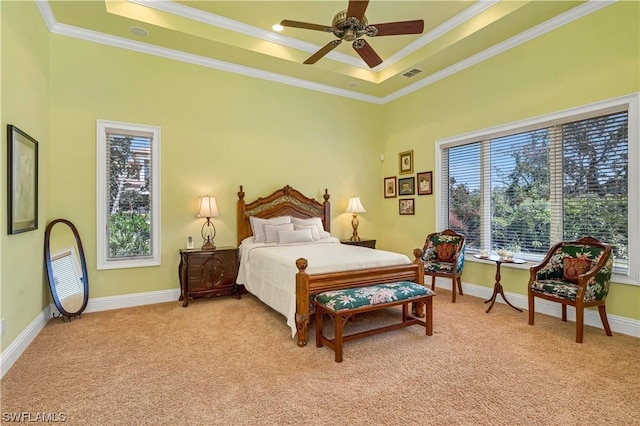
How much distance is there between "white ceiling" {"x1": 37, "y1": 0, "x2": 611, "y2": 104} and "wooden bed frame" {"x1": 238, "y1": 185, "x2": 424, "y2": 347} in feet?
6.48

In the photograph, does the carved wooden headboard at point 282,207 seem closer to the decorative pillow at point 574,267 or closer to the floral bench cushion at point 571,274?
the floral bench cushion at point 571,274

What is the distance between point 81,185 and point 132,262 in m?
1.16

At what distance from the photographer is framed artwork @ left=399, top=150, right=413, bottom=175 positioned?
5957 millimetres

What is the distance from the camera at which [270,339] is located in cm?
326

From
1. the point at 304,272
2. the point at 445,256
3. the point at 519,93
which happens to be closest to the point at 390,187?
the point at 445,256

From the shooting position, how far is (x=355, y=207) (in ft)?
19.6

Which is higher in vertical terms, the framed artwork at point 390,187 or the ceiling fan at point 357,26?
the ceiling fan at point 357,26

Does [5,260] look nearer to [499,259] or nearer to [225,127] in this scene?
[225,127]

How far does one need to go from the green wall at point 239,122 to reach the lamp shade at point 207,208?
0.29 meters

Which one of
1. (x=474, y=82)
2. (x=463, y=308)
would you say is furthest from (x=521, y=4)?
(x=463, y=308)

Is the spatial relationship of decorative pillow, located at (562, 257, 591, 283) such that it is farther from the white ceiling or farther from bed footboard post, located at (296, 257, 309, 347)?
bed footboard post, located at (296, 257, 309, 347)

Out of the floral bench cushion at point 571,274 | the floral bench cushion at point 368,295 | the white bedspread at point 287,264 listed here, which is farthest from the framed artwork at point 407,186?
the floral bench cushion at point 368,295

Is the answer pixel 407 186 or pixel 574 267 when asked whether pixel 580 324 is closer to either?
pixel 574 267

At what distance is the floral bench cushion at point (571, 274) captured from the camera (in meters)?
3.20
